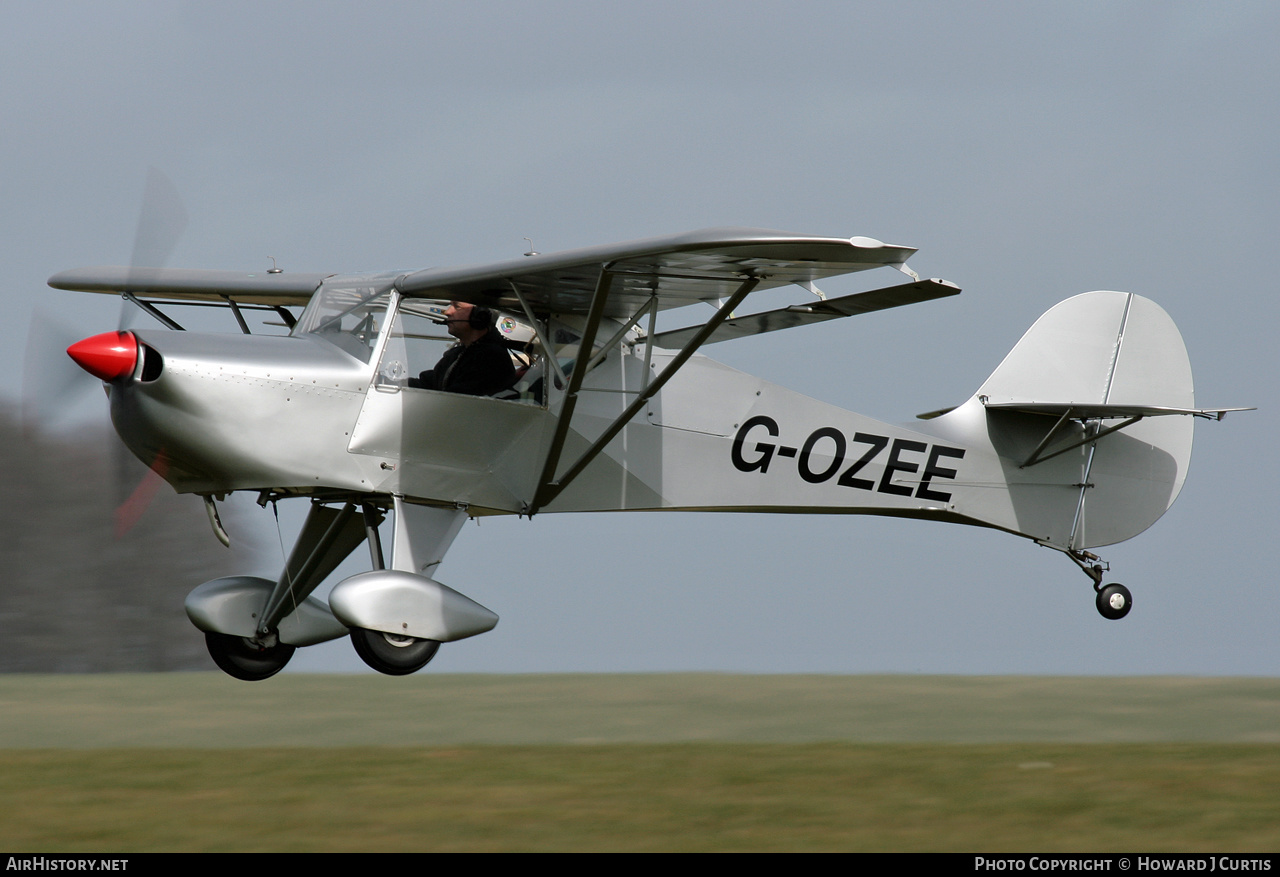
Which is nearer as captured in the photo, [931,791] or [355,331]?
[931,791]

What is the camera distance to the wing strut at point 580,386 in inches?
301

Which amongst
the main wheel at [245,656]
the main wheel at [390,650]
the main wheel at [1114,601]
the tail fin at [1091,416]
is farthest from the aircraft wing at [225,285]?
the main wheel at [1114,601]

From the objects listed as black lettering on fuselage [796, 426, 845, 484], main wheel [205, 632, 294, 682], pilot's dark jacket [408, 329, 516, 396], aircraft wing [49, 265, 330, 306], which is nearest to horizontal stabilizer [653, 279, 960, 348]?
black lettering on fuselage [796, 426, 845, 484]

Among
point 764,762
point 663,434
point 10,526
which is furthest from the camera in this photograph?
point 10,526

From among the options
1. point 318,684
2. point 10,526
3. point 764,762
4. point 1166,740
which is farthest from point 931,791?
point 10,526

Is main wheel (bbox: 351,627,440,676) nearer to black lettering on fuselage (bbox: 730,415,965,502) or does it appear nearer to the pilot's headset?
the pilot's headset

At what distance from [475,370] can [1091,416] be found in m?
5.52

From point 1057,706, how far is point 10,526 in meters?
21.4

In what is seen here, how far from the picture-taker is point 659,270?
7902mm

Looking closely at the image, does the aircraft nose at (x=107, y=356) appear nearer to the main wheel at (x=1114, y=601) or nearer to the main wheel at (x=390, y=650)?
the main wheel at (x=390, y=650)

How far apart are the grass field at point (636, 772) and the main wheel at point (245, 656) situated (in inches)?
12.1

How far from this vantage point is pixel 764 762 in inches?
282

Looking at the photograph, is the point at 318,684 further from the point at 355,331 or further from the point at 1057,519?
the point at 1057,519
